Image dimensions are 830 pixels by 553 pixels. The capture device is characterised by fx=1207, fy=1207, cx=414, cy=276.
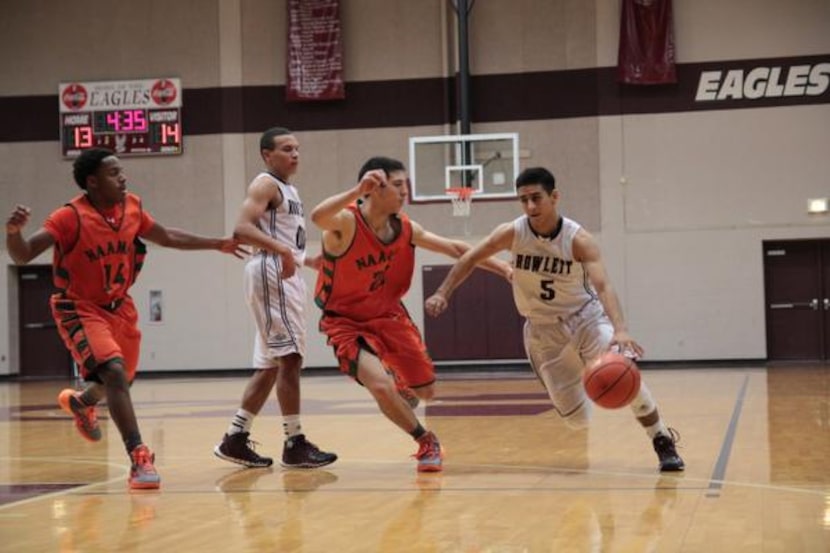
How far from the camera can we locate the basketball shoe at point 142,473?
23.1ft

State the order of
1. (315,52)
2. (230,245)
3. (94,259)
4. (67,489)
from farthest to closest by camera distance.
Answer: (315,52)
(230,245)
(94,259)
(67,489)

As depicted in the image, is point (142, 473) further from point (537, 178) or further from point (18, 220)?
point (537, 178)

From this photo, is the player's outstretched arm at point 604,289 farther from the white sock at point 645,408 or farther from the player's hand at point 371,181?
the player's hand at point 371,181

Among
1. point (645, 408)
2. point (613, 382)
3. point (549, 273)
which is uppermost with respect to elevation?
point (549, 273)

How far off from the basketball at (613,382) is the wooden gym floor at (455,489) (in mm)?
478

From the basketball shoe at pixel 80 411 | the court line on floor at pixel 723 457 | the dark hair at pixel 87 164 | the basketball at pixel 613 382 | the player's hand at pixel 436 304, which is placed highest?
the dark hair at pixel 87 164

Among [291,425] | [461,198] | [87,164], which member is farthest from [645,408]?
[461,198]

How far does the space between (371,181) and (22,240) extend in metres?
2.02

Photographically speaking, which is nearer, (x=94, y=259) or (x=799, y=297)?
(x=94, y=259)

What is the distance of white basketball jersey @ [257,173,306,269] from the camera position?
812 centimetres

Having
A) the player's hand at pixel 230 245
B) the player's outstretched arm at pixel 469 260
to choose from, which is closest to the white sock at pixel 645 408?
the player's outstretched arm at pixel 469 260

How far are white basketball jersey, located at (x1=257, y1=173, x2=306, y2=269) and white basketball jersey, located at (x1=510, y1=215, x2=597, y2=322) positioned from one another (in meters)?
1.49

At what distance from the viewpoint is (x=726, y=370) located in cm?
2117

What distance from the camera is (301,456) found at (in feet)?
26.6
